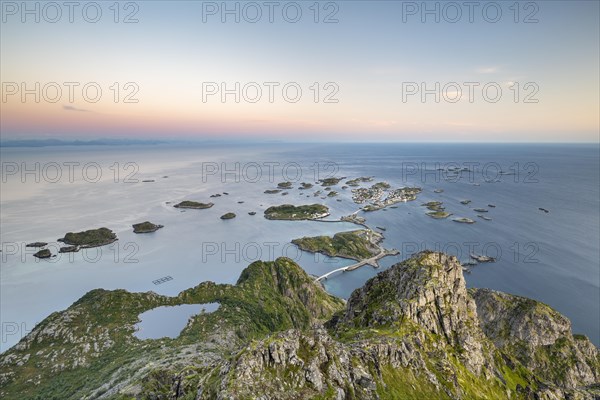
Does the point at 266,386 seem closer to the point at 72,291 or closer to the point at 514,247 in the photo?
the point at 72,291

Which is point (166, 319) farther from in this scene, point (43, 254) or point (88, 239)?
point (88, 239)

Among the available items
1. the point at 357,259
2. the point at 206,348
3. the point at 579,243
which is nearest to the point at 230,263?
the point at 357,259

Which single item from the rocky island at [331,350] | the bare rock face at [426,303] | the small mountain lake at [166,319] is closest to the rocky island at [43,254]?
the rocky island at [331,350]

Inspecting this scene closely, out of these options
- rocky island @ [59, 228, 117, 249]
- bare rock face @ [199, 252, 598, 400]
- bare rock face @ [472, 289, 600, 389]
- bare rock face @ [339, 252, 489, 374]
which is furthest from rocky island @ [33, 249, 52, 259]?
bare rock face @ [472, 289, 600, 389]

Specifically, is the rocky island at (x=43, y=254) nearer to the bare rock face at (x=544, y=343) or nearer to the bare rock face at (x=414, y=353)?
the bare rock face at (x=414, y=353)

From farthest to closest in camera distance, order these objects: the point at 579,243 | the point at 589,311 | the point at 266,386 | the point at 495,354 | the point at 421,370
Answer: the point at 579,243 → the point at 589,311 → the point at 495,354 → the point at 421,370 → the point at 266,386

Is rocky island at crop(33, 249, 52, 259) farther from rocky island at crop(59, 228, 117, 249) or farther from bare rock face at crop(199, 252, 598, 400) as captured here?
bare rock face at crop(199, 252, 598, 400)

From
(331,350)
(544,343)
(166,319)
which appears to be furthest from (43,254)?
(544,343)
